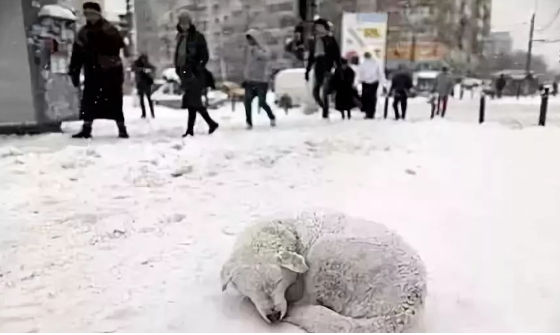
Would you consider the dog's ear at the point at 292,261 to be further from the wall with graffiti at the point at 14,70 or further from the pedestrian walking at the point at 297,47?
the wall with graffiti at the point at 14,70

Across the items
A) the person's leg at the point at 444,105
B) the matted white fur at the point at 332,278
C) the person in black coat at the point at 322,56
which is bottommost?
the matted white fur at the point at 332,278

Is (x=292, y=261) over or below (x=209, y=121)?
below

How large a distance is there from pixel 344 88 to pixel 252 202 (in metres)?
0.28

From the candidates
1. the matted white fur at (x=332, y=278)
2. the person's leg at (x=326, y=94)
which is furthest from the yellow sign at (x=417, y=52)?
the matted white fur at (x=332, y=278)

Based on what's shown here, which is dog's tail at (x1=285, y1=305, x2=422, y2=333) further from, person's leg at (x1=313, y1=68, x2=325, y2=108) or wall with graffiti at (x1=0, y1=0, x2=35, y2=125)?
wall with graffiti at (x1=0, y1=0, x2=35, y2=125)

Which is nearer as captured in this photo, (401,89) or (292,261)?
(292,261)

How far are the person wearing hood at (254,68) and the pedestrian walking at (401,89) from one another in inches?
9.7

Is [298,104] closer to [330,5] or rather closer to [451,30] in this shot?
[330,5]

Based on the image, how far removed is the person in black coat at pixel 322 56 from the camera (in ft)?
3.15

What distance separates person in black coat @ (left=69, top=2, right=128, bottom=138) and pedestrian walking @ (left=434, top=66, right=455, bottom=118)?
0.60 metres

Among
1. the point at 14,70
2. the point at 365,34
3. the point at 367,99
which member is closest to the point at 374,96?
the point at 367,99

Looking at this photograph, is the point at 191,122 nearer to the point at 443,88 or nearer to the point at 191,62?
the point at 191,62

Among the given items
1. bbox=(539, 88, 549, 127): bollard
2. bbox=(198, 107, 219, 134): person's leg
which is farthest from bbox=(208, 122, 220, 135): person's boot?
bbox=(539, 88, 549, 127): bollard

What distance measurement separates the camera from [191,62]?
37.8 inches
